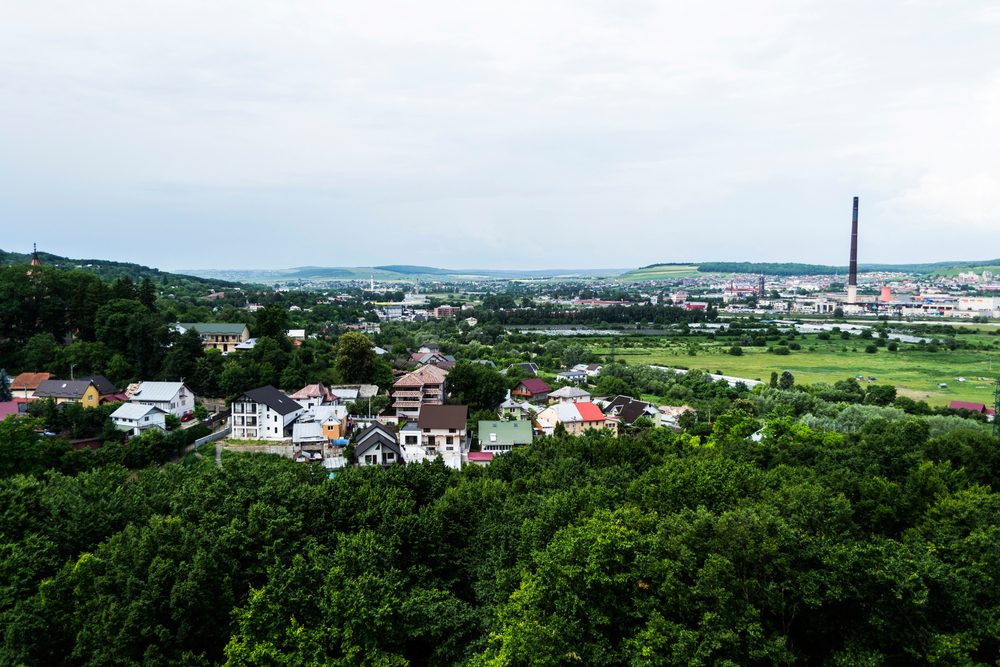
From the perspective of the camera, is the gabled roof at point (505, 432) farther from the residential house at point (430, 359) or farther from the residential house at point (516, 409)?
the residential house at point (430, 359)

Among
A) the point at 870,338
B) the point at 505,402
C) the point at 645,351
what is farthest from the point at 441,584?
the point at 870,338

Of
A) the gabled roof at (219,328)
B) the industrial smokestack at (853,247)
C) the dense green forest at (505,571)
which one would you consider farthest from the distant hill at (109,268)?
the industrial smokestack at (853,247)

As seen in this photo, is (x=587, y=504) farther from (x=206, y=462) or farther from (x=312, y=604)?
(x=206, y=462)

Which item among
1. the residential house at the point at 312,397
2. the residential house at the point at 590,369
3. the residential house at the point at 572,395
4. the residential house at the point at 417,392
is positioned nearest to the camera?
the residential house at the point at 312,397

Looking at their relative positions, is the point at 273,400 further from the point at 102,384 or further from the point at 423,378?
the point at 423,378

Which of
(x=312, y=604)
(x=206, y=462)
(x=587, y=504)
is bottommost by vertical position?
(x=206, y=462)

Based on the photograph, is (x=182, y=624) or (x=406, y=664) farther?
(x=182, y=624)
